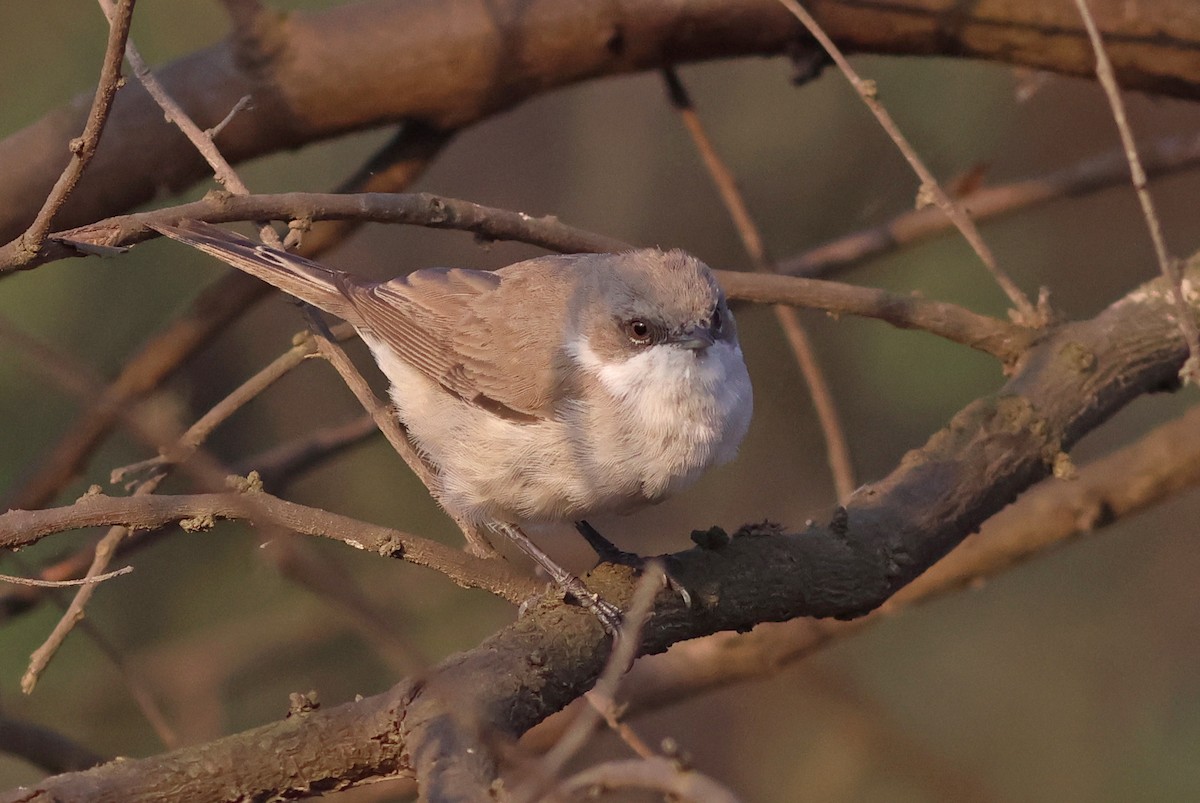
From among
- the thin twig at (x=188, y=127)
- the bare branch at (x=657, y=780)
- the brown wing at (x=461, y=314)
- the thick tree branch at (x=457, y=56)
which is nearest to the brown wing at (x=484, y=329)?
the brown wing at (x=461, y=314)

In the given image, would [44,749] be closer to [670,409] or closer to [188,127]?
[188,127]

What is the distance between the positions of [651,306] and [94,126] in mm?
1598

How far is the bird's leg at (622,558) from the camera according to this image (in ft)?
9.34

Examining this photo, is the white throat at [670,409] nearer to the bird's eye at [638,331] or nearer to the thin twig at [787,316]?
the bird's eye at [638,331]

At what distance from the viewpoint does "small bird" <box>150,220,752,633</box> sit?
10.7ft

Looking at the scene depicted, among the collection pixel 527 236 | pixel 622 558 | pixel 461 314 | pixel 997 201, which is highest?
pixel 997 201

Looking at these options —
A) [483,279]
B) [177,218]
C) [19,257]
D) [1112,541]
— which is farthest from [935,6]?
[1112,541]

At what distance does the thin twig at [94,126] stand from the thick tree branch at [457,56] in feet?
3.43

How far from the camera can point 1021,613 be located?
24.3ft

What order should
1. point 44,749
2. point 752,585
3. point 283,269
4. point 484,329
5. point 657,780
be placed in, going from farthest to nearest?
point 484,329 → point 283,269 → point 44,749 → point 752,585 → point 657,780

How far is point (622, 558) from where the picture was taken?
352 cm

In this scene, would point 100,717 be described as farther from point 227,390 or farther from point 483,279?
point 483,279

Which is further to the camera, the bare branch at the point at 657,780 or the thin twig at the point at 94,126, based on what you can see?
the thin twig at the point at 94,126

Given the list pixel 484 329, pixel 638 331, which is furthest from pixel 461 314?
pixel 638 331
